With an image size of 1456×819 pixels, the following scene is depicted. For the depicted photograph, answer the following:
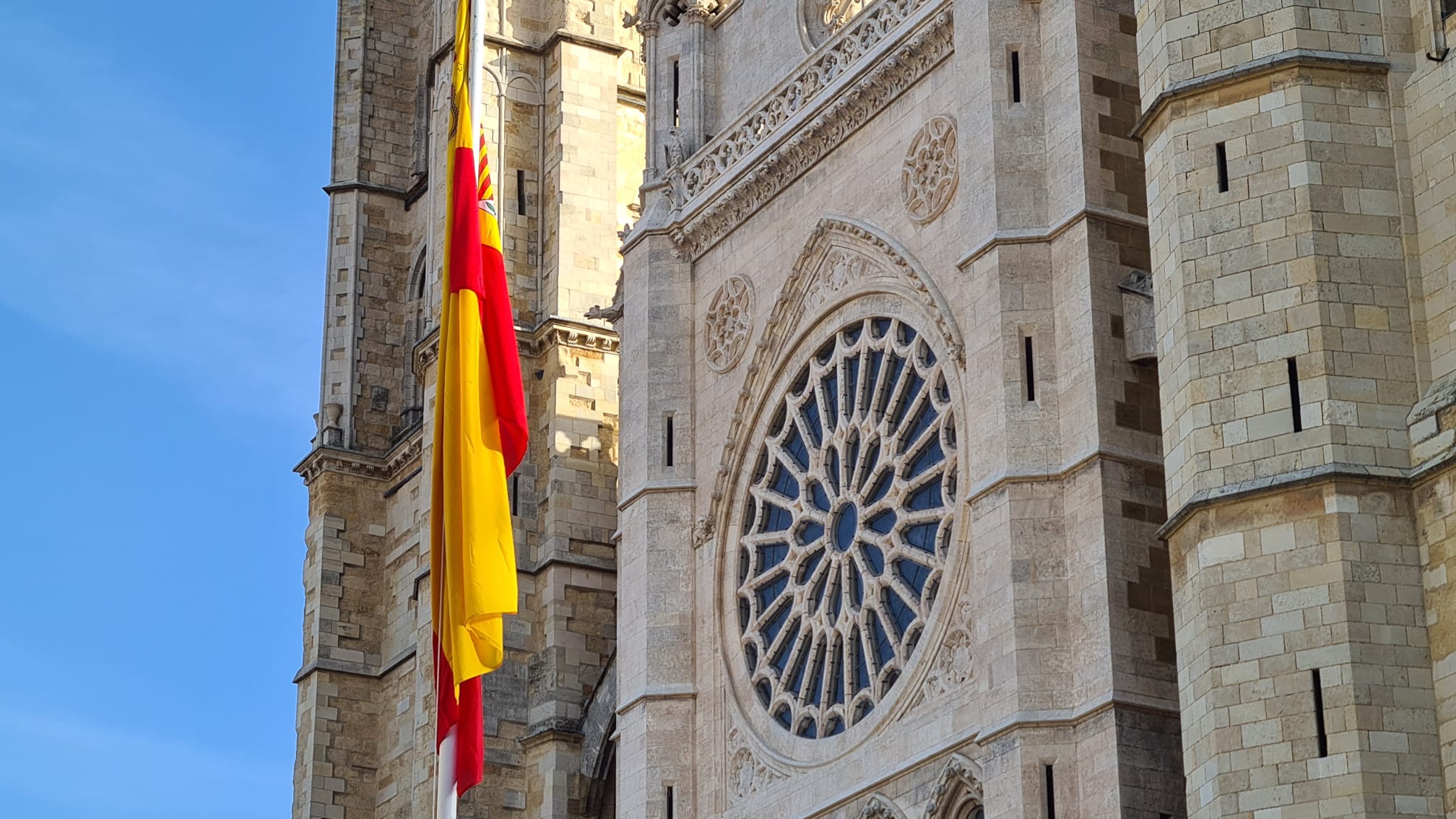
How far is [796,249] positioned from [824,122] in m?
1.31

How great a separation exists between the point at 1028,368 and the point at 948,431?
5.63ft

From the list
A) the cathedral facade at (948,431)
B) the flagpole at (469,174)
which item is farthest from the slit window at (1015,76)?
the flagpole at (469,174)

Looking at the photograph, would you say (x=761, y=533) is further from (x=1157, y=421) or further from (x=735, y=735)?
(x=1157, y=421)

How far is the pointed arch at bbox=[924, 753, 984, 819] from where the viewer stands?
23.8 m

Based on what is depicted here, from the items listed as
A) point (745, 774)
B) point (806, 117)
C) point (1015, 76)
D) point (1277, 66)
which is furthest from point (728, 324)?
point (1277, 66)

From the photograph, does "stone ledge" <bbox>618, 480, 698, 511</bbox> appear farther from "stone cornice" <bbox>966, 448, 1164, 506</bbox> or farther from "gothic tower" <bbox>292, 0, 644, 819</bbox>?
"stone cornice" <bbox>966, 448, 1164, 506</bbox>

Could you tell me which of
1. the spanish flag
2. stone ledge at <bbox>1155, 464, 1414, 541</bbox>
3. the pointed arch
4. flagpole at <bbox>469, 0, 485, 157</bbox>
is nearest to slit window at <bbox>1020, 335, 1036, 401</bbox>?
the pointed arch

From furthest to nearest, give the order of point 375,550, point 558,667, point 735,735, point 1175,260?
point 375,550, point 558,667, point 735,735, point 1175,260

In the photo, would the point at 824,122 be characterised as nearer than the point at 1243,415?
No

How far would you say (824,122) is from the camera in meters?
28.2

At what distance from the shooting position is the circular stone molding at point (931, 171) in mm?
26266

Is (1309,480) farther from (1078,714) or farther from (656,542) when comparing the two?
(656,542)

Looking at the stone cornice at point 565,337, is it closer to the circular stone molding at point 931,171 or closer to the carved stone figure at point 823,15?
the carved stone figure at point 823,15

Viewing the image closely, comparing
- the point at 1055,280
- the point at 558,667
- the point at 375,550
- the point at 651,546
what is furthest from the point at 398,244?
the point at 1055,280
